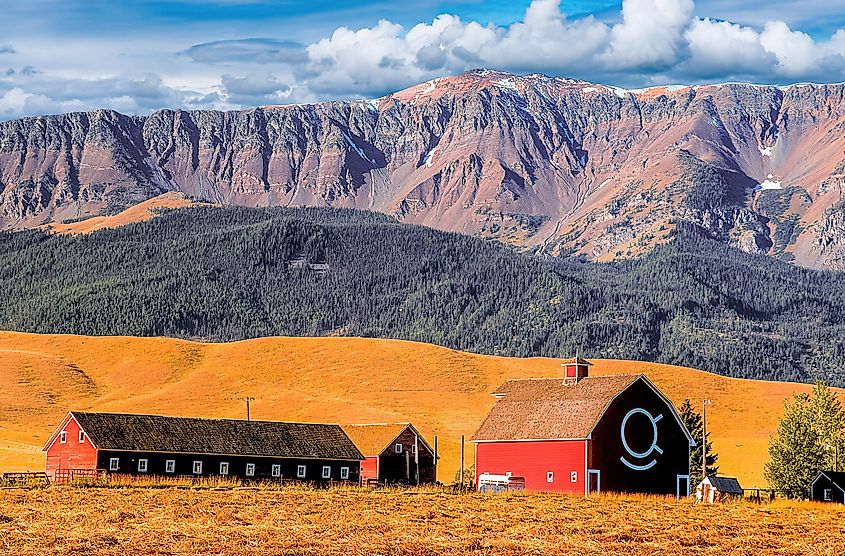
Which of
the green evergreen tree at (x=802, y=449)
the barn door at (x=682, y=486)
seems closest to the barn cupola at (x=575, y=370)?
the barn door at (x=682, y=486)

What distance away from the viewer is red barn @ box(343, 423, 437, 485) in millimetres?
93438

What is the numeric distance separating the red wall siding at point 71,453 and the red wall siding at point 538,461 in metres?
23.5

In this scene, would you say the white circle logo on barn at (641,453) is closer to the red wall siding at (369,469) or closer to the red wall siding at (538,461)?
the red wall siding at (538,461)

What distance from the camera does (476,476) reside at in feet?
277

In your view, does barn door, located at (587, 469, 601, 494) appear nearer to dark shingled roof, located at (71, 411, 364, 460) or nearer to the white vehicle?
the white vehicle

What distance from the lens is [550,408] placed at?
82.7 metres

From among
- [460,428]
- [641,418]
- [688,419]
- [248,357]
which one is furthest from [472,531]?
[248,357]

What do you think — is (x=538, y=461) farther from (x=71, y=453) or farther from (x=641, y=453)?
(x=71, y=453)

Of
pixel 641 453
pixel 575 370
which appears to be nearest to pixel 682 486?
pixel 641 453

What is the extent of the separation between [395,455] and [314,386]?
71334mm

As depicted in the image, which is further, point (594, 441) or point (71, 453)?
point (71, 453)

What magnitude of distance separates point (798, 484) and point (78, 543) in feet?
190

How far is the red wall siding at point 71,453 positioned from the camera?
82062mm

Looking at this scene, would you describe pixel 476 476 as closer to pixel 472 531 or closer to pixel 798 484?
pixel 798 484
